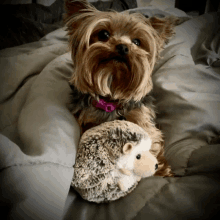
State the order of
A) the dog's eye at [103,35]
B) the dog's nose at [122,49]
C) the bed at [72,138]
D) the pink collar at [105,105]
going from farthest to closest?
1. the pink collar at [105,105]
2. the dog's eye at [103,35]
3. the dog's nose at [122,49]
4. the bed at [72,138]

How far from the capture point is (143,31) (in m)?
1.03

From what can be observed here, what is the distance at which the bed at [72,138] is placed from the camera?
Result: 0.61 m

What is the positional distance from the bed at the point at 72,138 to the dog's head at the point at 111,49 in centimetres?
26

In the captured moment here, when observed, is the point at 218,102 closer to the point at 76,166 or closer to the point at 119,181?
the point at 119,181

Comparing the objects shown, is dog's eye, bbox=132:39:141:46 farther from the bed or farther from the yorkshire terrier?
the bed

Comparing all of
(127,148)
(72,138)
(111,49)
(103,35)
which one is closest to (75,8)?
(103,35)

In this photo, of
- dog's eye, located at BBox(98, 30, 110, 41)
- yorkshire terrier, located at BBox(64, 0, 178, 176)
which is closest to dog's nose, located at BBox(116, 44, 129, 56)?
yorkshire terrier, located at BBox(64, 0, 178, 176)

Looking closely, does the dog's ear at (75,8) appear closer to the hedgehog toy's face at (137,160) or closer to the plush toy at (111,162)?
the plush toy at (111,162)

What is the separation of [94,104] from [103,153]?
Answer: 510 mm

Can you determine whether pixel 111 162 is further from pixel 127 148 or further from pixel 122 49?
pixel 122 49

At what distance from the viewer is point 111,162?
71 cm

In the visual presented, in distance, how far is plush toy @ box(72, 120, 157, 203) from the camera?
2.30 feet

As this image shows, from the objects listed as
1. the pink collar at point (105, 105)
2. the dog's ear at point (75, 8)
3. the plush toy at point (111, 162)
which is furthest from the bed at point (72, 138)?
the dog's ear at point (75, 8)

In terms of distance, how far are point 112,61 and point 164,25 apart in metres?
0.47
